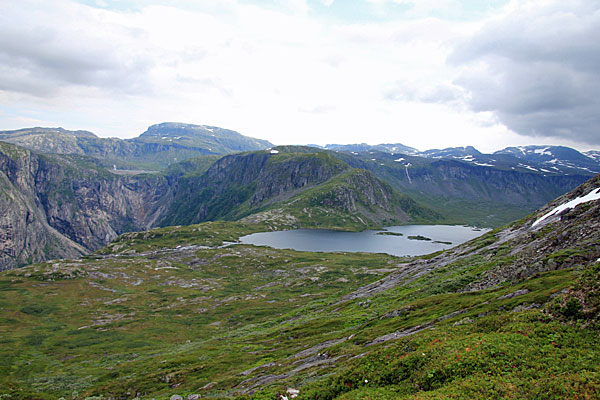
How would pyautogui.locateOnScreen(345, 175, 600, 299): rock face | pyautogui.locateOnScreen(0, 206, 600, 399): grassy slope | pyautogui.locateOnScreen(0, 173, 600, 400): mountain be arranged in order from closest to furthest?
pyautogui.locateOnScreen(0, 206, 600, 399): grassy slope → pyautogui.locateOnScreen(0, 173, 600, 400): mountain → pyautogui.locateOnScreen(345, 175, 600, 299): rock face

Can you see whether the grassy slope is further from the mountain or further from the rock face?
the rock face

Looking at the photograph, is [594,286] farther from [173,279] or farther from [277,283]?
[173,279]

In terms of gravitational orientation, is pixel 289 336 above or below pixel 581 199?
below

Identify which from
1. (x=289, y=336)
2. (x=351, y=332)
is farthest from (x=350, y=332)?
(x=289, y=336)

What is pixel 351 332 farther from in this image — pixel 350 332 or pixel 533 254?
pixel 533 254

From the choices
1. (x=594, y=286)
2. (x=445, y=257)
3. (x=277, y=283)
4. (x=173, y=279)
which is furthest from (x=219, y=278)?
(x=594, y=286)

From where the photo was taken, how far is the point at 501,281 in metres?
50.1

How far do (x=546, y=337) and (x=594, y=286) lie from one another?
16.3 ft

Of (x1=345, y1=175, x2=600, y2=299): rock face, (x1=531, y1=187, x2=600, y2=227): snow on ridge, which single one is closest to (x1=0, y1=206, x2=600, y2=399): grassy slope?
(x1=345, y1=175, x2=600, y2=299): rock face

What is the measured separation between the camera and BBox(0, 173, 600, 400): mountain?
69.5 ft

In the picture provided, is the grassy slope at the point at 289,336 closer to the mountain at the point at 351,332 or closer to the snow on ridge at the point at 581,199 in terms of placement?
the mountain at the point at 351,332

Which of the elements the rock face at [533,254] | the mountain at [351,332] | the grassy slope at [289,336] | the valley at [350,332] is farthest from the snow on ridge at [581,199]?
the grassy slope at [289,336]

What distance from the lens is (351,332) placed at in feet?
176

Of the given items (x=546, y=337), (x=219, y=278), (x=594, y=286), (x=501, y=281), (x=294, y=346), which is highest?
(x=594, y=286)
